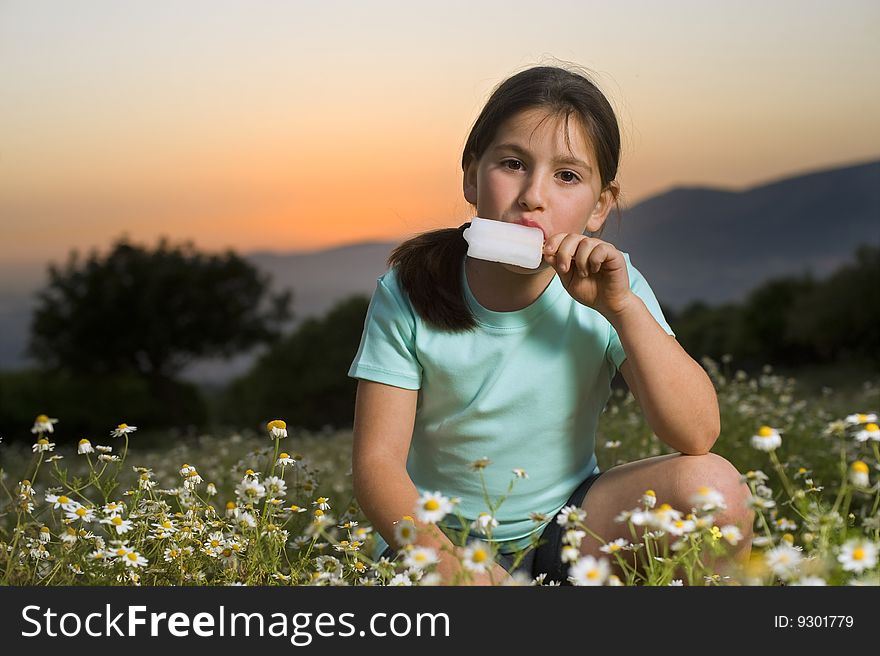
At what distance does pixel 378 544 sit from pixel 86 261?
19.9 m

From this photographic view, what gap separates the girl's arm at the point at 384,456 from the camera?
8.82 ft

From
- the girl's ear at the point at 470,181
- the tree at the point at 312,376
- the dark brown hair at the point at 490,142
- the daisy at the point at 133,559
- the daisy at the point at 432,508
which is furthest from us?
the tree at the point at 312,376

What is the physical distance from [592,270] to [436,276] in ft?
1.92

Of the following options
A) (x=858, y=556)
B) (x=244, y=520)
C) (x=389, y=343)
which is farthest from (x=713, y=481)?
(x=244, y=520)

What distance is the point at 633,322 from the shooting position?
2697 millimetres

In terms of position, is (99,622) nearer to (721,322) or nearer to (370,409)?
(370,409)

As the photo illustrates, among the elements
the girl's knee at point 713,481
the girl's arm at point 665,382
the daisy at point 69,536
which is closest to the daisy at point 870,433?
the girl's knee at point 713,481

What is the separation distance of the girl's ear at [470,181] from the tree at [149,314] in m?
18.0

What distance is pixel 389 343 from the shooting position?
2.94 meters

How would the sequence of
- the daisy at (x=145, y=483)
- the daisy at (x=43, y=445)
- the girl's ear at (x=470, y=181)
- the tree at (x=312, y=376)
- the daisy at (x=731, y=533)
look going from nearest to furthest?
the daisy at (x=731, y=533), the daisy at (x=43, y=445), the daisy at (x=145, y=483), the girl's ear at (x=470, y=181), the tree at (x=312, y=376)

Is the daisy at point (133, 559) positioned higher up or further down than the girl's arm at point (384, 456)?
further down

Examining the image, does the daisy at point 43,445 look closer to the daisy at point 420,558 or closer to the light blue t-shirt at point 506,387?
the light blue t-shirt at point 506,387

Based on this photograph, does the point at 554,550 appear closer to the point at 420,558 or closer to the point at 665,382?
the point at 665,382

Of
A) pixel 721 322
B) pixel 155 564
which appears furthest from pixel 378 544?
pixel 721 322
